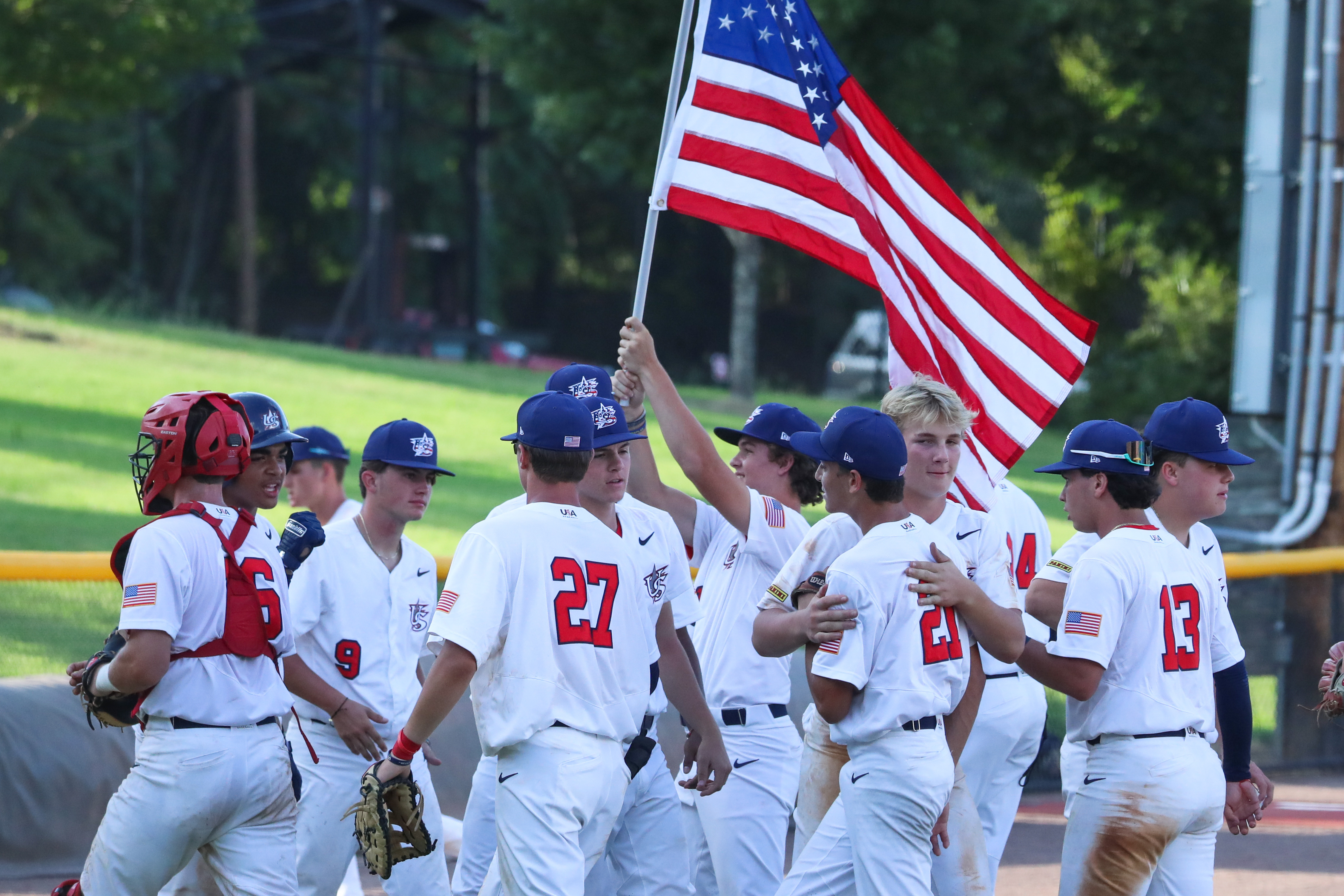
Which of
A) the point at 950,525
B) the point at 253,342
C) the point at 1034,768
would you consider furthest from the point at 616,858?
the point at 253,342

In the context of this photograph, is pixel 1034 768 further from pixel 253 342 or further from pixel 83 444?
pixel 253 342

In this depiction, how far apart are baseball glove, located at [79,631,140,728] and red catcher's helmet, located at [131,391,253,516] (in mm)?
417

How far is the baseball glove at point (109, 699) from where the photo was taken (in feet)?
14.7

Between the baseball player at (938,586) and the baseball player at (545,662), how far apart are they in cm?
55

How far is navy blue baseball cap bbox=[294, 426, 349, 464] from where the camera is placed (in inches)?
276

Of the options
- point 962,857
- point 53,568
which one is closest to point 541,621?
point 962,857

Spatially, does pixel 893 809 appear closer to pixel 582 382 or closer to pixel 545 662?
pixel 545 662

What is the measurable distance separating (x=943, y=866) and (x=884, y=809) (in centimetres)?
69

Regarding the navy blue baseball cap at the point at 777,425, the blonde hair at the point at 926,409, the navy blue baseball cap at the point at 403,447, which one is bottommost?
the navy blue baseball cap at the point at 403,447

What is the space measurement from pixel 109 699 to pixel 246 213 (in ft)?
104

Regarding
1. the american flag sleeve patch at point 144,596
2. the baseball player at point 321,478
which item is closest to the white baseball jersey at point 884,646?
the american flag sleeve patch at point 144,596

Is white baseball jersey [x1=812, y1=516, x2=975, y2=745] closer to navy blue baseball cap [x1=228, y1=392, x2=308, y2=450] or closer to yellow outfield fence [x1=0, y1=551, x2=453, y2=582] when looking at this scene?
navy blue baseball cap [x1=228, y1=392, x2=308, y2=450]

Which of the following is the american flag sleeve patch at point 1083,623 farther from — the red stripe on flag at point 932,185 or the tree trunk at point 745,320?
the tree trunk at point 745,320

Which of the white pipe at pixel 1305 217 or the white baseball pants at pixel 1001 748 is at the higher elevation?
the white pipe at pixel 1305 217
